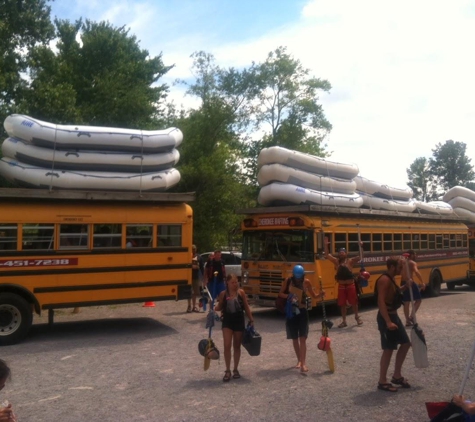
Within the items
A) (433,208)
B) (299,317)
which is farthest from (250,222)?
(433,208)

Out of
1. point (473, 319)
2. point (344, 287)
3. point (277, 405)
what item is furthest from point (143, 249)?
point (473, 319)

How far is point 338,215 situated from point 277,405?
26.0 ft

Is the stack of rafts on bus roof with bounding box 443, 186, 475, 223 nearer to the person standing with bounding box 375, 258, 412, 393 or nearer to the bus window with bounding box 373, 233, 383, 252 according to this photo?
the bus window with bounding box 373, 233, 383, 252

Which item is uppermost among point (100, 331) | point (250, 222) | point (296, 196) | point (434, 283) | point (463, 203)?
point (463, 203)

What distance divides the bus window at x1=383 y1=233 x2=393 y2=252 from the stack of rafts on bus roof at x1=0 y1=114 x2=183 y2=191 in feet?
22.4

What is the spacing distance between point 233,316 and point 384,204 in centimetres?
973

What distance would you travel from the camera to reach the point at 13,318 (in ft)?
33.3

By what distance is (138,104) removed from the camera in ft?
71.9

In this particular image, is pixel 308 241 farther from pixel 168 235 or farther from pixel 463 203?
pixel 463 203

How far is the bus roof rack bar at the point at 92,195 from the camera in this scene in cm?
1017

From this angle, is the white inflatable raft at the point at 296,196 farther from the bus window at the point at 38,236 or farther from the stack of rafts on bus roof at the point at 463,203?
the stack of rafts on bus roof at the point at 463,203

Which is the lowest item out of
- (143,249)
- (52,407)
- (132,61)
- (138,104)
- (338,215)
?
(52,407)

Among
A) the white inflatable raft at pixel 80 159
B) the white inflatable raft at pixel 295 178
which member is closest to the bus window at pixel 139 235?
the white inflatable raft at pixel 80 159

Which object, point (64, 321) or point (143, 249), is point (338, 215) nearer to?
point (143, 249)
